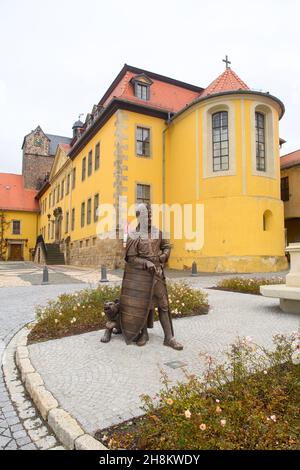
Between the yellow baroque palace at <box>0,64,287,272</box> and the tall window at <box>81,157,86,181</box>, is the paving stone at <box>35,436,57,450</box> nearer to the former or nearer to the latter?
the yellow baroque palace at <box>0,64,287,272</box>

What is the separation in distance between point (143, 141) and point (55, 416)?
20953 millimetres

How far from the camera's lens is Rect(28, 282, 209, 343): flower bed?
5.45m

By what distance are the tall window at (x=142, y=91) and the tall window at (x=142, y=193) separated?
614 cm

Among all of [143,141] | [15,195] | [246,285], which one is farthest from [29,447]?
[15,195]

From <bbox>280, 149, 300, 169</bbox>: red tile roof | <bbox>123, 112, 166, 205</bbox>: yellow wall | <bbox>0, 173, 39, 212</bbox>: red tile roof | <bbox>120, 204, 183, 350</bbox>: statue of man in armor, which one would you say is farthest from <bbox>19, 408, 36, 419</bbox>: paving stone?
<bbox>0, 173, 39, 212</bbox>: red tile roof

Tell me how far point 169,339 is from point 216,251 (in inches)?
559

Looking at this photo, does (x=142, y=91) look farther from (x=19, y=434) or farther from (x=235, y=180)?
(x=19, y=434)

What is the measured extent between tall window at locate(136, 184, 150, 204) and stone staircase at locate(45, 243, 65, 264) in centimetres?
1365

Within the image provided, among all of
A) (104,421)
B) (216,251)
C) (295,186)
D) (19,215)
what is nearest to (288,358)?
(104,421)

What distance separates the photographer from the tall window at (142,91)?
22516 mm

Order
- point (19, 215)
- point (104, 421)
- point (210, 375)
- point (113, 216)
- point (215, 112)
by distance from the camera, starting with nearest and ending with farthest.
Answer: point (104, 421) → point (210, 375) → point (215, 112) → point (113, 216) → point (19, 215)

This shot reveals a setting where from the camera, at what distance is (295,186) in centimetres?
2409

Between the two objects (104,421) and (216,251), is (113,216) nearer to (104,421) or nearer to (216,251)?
(216,251)

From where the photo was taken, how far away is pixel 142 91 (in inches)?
896
